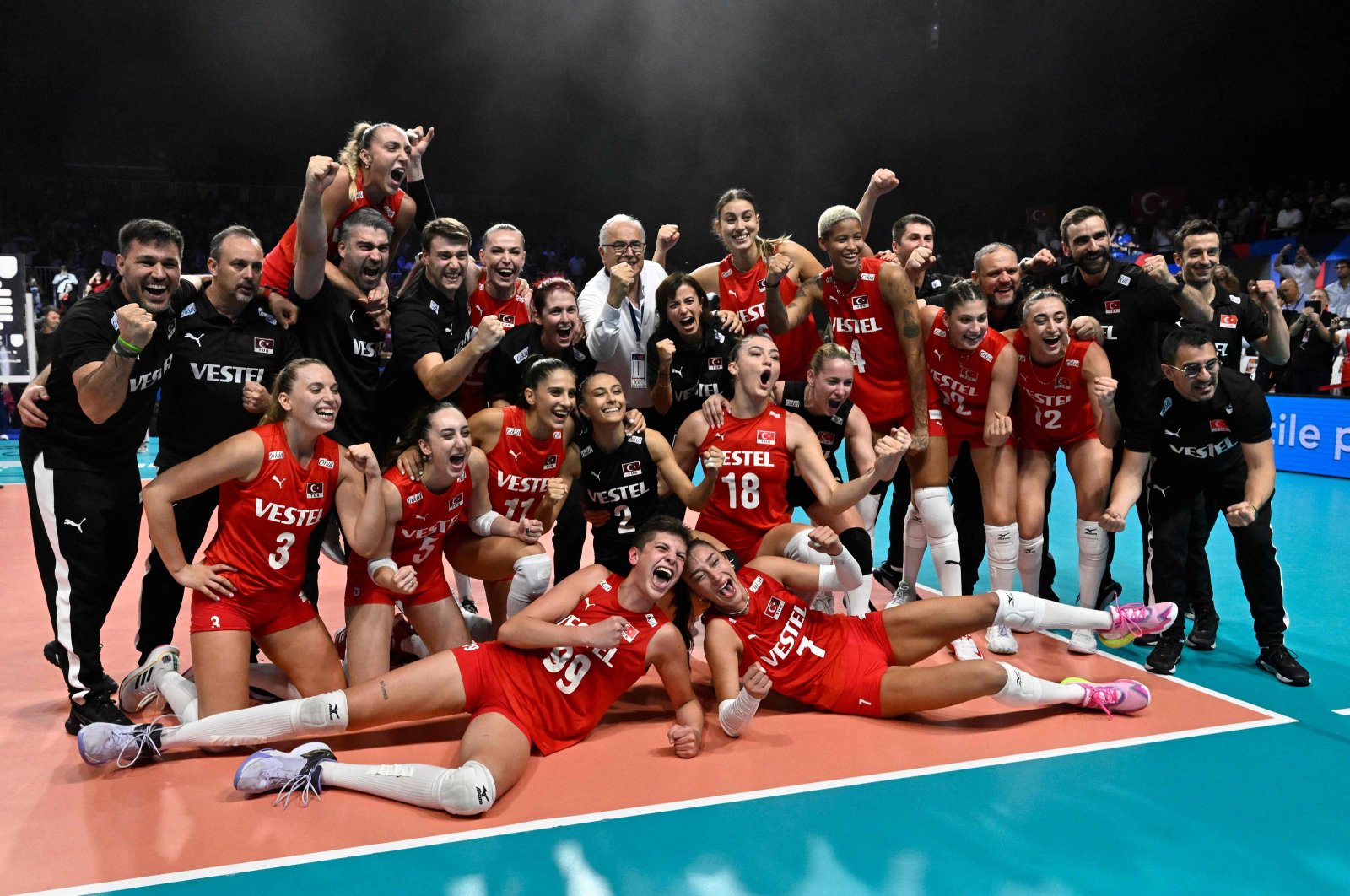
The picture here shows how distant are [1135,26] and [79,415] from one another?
58.6 ft

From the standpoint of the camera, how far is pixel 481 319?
18.6 feet

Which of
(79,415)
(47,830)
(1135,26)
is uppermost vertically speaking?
(1135,26)

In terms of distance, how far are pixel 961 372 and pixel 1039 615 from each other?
1774 mm

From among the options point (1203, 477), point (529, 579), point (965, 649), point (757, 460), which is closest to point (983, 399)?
point (1203, 477)

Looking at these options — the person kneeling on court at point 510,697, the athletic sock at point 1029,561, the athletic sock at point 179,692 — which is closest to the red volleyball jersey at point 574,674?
the person kneeling on court at point 510,697

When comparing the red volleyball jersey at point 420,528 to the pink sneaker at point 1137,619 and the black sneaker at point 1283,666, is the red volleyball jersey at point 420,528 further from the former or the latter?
the black sneaker at point 1283,666

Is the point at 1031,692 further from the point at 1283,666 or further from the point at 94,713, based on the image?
the point at 94,713

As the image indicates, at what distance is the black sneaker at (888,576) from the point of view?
7.20 meters

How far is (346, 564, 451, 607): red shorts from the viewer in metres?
4.73

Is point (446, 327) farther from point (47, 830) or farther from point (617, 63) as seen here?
point (617, 63)

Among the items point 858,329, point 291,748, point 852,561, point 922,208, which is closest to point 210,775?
point 291,748

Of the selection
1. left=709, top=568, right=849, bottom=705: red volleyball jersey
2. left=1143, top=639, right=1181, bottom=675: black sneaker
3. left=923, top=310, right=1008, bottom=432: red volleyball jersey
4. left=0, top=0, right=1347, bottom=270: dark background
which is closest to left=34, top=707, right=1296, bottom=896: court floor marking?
left=1143, top=639, right=1181, bottom=675: black sneaker

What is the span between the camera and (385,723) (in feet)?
14.0

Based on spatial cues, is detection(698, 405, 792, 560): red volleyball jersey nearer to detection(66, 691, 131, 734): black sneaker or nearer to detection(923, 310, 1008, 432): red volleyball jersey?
detection(923, 310, 1008, 432): red volleyball jersey
